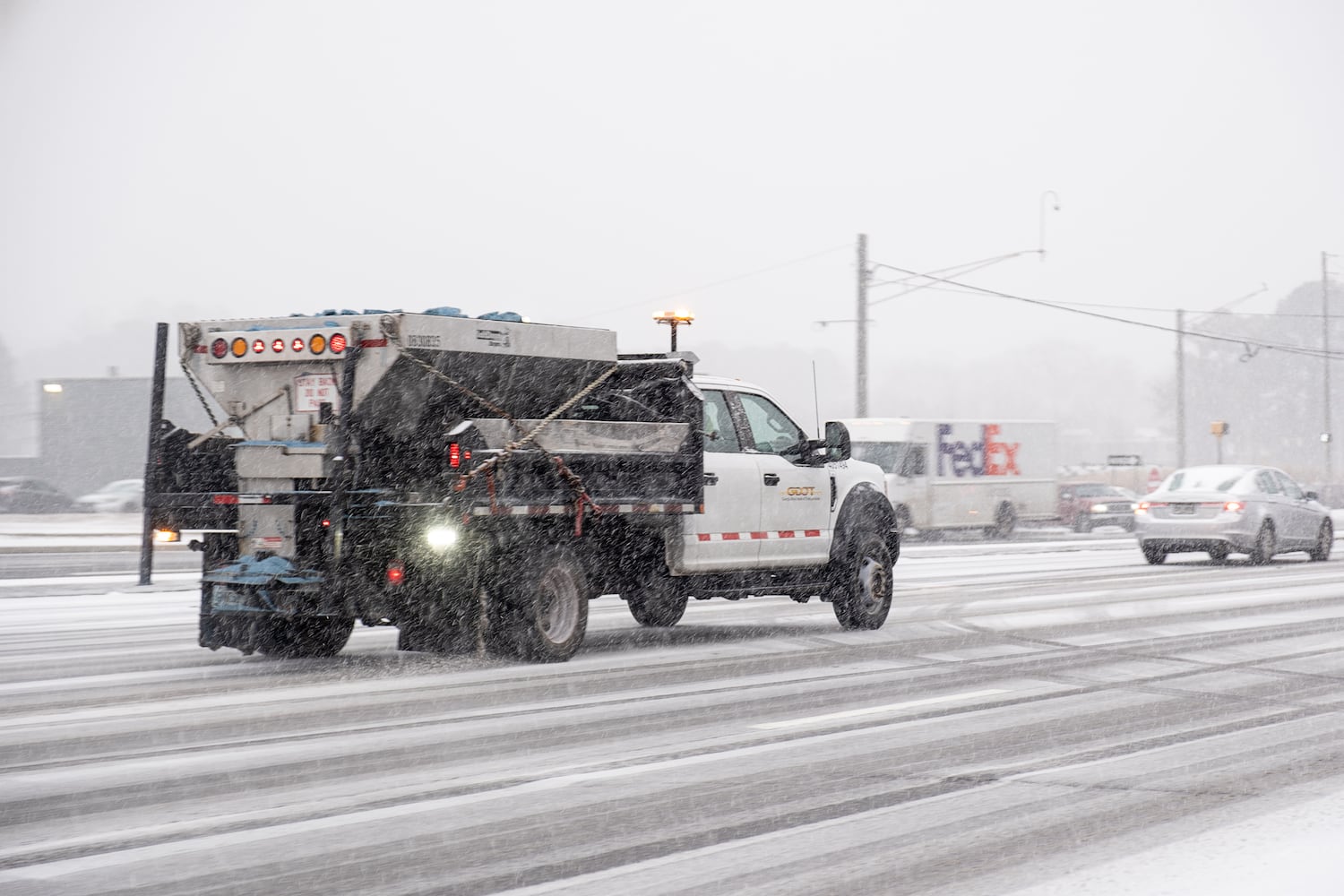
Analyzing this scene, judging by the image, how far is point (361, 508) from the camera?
10.6 m

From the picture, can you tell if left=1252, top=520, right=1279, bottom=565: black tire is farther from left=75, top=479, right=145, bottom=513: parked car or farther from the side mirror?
left=75, top=479, right=145, bottom=513: parked car

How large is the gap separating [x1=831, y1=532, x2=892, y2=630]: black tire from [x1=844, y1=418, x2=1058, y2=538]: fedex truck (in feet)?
67.7

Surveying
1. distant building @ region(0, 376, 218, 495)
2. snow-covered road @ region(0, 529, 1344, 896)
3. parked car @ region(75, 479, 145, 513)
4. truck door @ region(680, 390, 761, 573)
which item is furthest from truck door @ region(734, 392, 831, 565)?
distant building @ region(0, 376, 218, 495)

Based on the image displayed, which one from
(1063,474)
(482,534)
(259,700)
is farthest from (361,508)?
(1063,474)

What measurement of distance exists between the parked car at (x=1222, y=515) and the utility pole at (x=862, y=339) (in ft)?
48.1

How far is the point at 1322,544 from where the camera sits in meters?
25.6

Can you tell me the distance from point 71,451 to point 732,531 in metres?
68.6

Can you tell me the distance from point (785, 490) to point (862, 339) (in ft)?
88.1

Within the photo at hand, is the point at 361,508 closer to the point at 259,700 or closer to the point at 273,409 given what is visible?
the point at 273,409

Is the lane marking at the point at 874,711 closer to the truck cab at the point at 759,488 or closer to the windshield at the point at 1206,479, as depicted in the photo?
the truck cab at the point at 759,488

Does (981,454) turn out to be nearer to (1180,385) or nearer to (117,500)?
(1180,385)

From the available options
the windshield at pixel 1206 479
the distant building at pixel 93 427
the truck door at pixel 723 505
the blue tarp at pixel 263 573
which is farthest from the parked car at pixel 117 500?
the blue tarp at pixel 263 573

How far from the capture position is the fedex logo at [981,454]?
3678cm

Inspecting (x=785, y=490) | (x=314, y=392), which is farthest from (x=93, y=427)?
(x=314, y=392)
